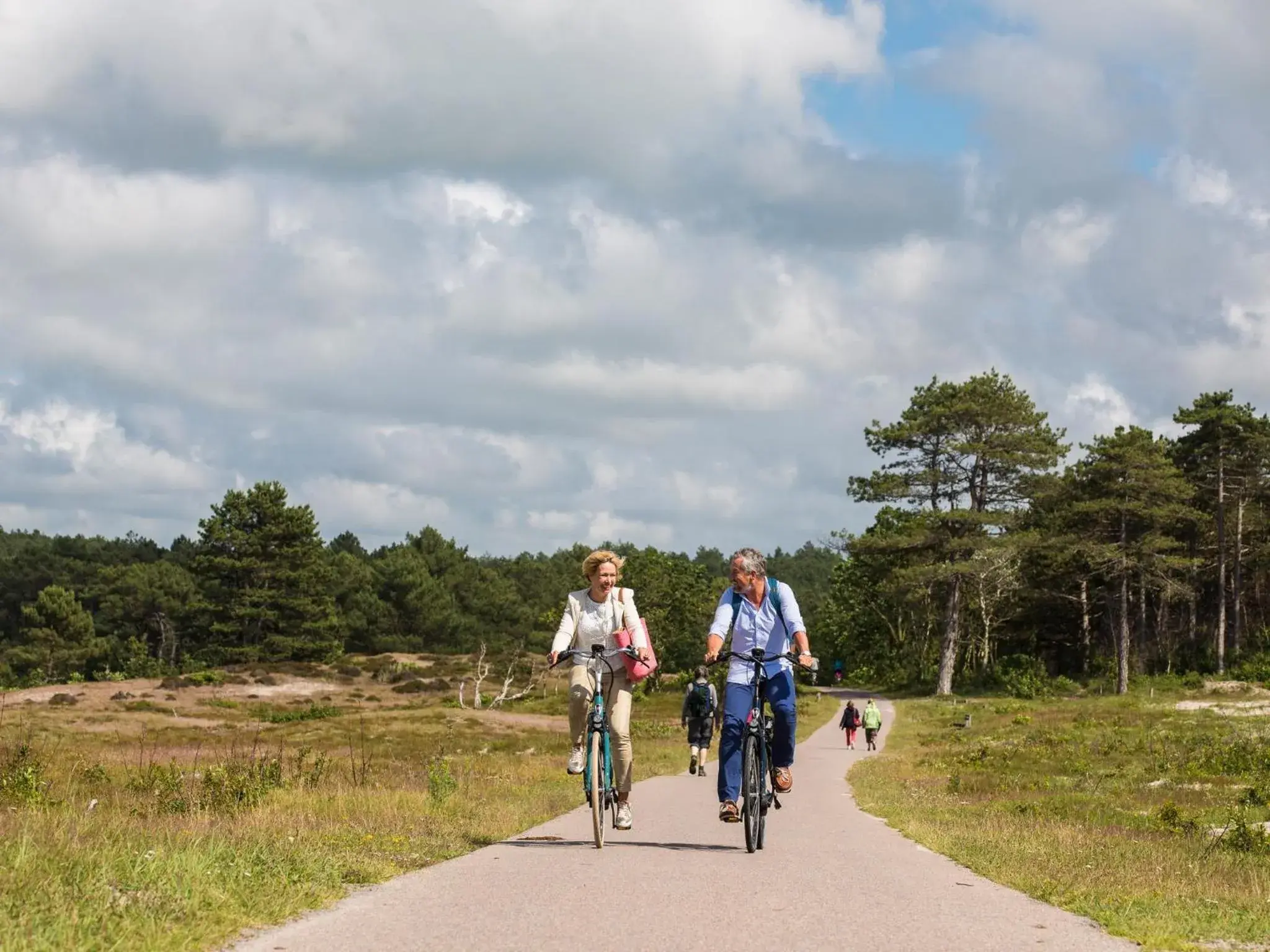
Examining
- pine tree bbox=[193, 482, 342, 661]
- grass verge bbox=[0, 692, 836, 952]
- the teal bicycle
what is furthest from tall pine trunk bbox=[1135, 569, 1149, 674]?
the teal bicycle

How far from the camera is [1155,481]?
59062 mm

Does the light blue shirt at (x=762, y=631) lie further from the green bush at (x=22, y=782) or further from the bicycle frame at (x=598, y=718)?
the green bush at (x=22, y=782)

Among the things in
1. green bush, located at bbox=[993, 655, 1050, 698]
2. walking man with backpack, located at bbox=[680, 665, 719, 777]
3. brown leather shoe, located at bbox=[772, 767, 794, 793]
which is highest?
walking man with backpack, located at bbox=[680, 665, 719, 777]

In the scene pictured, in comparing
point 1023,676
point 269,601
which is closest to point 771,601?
point 1023,676

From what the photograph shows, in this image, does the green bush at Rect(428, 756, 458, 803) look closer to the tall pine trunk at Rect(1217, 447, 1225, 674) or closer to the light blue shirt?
the light blue shirt

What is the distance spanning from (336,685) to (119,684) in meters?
12.2

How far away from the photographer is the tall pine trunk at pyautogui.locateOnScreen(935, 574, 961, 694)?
6400 centimetres

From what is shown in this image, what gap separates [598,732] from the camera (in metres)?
10.2

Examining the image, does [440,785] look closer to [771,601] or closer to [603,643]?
[603,643]

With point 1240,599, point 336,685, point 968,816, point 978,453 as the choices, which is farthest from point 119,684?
point 968,816

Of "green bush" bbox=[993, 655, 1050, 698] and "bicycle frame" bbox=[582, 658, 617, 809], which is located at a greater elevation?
"bicycle frame" bbox=[582, 658, 617, 809]

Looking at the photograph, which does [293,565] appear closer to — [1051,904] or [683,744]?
[683,744]

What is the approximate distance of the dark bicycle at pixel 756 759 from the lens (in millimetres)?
9656

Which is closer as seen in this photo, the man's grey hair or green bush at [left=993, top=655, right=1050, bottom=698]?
the man's grey hair
